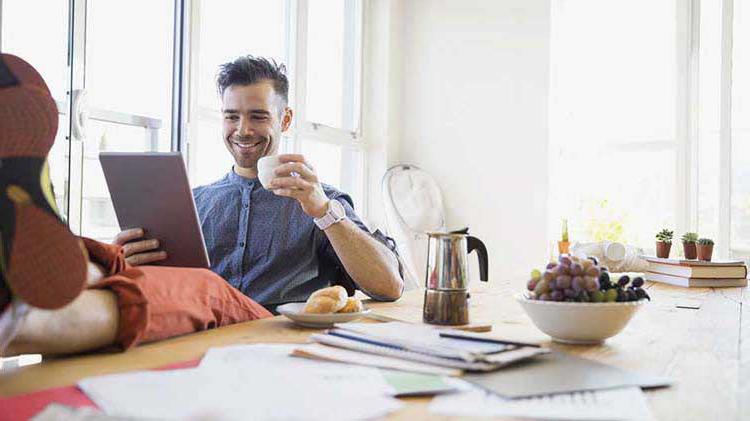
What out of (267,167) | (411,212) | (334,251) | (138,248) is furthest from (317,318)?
(411,212)

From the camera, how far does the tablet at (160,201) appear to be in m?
1.37

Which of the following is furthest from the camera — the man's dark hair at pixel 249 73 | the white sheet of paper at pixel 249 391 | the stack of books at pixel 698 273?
the stack of books at pixel 698 273

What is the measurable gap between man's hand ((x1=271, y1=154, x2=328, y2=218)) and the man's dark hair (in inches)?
25.3

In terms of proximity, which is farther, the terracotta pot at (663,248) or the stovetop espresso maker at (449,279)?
the terracotta pot at (663,248)

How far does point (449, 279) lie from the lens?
126 centimetres

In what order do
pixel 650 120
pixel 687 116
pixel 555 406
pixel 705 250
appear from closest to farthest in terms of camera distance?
pixel 555 406 < pixel 705 250 < pixel 687 116 < pixel 650 120

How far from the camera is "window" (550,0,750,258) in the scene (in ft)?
12.6

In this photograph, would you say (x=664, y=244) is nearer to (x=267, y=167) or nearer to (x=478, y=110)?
(x=267, y=167)

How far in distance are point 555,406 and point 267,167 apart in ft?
2.80

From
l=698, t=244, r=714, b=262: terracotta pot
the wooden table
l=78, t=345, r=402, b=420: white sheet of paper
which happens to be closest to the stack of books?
l=698, t=244, r=714, b=262: terracotta pot

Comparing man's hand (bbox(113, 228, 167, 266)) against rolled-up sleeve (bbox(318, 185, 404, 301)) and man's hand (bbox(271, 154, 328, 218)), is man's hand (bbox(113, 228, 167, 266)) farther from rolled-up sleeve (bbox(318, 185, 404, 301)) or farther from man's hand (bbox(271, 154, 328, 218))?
rolled-up sleeve (bbox(318, 185, 404, 301))

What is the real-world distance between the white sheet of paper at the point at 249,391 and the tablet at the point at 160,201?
53 centimetres

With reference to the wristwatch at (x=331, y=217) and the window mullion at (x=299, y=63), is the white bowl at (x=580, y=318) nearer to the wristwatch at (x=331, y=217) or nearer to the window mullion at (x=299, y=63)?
the wristwatch at (x=331, y=217)

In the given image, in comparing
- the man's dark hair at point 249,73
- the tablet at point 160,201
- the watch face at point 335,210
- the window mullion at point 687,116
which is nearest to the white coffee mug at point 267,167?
the tablet at point 160,201
